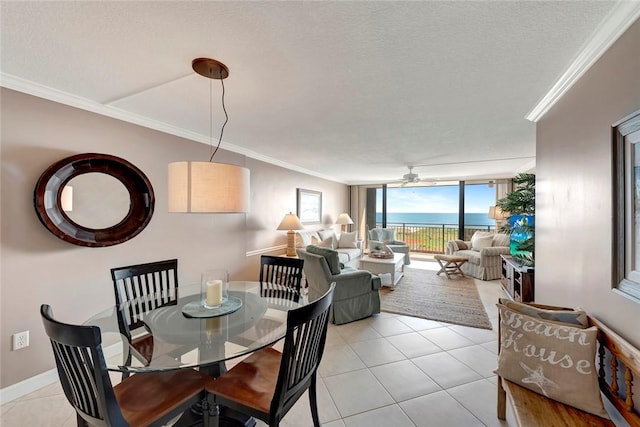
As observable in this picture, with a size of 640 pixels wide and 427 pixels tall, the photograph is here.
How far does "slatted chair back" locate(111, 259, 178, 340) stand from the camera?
1.78m

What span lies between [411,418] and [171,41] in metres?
2.77

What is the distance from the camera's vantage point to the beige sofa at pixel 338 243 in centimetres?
546

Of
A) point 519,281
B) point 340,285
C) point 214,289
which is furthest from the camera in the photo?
point 519,281

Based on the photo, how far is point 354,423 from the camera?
173 centimetres

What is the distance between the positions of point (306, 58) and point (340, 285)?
2.46 metres

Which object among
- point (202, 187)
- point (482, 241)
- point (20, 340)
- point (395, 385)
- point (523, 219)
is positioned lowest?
point (395, 385)

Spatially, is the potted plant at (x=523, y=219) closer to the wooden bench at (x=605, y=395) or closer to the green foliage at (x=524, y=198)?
the green foliage at (x=524, y=198)

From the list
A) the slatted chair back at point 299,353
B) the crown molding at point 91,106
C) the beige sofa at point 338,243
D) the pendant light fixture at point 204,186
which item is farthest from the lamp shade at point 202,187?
the beige sofa at point 338,243

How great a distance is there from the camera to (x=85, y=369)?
106 centimetres

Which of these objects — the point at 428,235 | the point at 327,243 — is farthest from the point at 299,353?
the point at 428,235

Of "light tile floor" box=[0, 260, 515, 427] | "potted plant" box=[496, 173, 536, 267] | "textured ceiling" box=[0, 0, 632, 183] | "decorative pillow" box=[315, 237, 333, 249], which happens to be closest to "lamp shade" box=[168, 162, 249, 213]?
"textured ceiling" box=[0, 0, 632, 183]

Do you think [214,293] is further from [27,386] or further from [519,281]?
[519,281]

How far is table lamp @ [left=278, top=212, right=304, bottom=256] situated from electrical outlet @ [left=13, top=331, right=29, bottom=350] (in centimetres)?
326

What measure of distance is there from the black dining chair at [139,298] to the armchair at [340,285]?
1.54 metres
